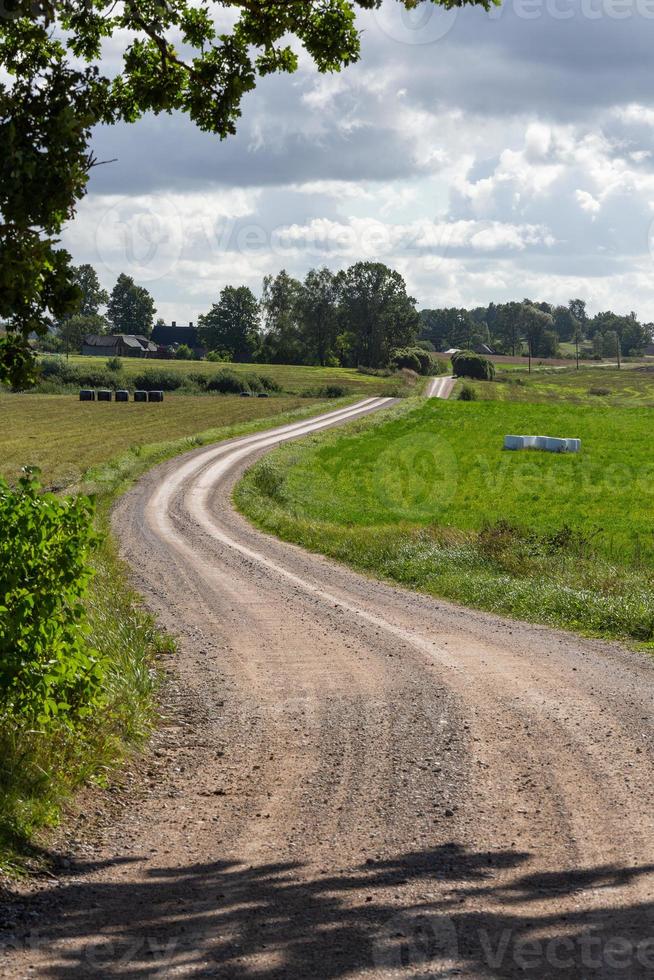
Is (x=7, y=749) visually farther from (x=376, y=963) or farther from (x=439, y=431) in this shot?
(x=439, y=431)

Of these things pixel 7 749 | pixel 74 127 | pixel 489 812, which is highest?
pixel 74 127

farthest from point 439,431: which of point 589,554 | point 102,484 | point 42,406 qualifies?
point 589,554

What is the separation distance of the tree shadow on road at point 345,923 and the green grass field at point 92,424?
33.0 meters

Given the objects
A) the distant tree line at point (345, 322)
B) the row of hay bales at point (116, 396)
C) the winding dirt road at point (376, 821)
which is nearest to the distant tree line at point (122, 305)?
the distant tree line at point (345, 322)

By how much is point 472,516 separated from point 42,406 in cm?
5396

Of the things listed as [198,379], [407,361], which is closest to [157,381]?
[198,379]

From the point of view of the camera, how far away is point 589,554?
74.1 ft

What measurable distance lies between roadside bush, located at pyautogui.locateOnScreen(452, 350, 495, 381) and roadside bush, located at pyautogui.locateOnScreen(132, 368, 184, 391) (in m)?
49.2

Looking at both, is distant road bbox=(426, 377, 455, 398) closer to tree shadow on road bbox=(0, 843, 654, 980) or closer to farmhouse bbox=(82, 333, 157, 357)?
farmhouse bbox=(82, 333, 157, 357)

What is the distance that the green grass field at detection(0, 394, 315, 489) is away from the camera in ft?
151

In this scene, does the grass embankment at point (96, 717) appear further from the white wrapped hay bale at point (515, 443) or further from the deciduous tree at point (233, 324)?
the deciduous tree at point (233, 324)

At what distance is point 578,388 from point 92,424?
3085 inches

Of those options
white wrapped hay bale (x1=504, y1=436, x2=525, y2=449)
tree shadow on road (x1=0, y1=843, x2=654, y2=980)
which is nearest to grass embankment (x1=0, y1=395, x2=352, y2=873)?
tree shadow on road (x1=0, y1=843, x2=654, y2=980)

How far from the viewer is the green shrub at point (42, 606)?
26.0ft
